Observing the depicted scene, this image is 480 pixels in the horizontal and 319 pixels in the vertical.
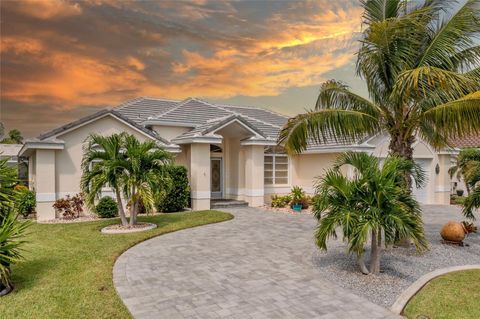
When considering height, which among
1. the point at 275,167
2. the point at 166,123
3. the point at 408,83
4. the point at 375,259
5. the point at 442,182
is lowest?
the point at 375,259

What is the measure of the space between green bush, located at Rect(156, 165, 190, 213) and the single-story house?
2.28 ft

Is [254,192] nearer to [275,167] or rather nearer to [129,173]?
[275,167]

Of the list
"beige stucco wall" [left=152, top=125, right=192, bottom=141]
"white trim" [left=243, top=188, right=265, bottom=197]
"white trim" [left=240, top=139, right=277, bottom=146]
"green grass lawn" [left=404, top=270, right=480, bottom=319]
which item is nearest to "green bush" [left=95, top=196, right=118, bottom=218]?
"beige stucco wall" [left=152, top=125, right=192, bottom=141]

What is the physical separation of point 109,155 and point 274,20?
11.5 meters

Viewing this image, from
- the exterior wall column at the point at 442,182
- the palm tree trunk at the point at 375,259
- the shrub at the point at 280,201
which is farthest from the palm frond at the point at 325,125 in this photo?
the exterior wall column at the point at 442,182

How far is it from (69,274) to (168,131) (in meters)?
13.6

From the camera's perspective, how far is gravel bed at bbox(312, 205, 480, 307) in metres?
7.30

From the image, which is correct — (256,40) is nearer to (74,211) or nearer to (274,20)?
(274,20)

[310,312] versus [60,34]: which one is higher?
[60,34]

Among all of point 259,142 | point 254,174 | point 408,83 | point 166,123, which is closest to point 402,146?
point 408,83

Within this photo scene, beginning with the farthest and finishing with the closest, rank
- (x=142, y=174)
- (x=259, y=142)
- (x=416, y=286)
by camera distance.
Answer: (x=259, y=142), (x=142, y=174), (x=416, y=286)

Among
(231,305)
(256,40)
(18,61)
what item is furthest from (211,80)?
(231,305)

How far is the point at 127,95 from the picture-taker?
82.9 ft

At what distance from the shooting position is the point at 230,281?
25.2ft
